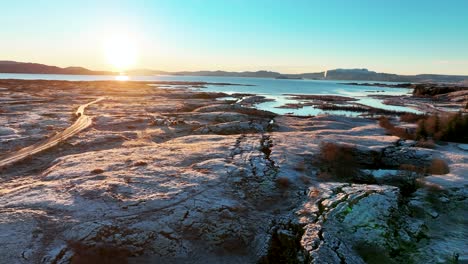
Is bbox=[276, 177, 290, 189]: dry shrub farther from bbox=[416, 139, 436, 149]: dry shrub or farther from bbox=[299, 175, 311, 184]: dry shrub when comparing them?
bbox=[416, 139, 436, 149]: dry shrub

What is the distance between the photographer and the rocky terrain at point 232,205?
11242 mm

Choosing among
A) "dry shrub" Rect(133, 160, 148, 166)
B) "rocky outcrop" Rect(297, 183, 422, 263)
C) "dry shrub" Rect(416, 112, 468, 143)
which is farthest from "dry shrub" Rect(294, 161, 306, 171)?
"dry shrub" Rect(416, 112, 468, 143)

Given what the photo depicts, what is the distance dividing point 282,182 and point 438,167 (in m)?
9.94

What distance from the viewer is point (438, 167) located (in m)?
19.3

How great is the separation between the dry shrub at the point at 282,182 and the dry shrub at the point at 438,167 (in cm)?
900

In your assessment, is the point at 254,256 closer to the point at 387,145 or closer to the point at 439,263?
the point at 439,263

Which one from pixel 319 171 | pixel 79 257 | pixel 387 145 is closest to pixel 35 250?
pixel 79 257

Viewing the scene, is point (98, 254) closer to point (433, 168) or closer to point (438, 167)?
point (433, 168)

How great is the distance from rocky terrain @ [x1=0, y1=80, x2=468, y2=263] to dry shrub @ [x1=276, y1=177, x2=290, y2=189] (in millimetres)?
115

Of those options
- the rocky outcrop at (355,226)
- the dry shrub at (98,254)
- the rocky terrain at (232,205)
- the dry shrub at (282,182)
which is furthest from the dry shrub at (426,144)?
the dry shrub at (98,254)

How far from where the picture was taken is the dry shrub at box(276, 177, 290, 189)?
16688mm

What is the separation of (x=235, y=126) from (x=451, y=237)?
23458 millimetres

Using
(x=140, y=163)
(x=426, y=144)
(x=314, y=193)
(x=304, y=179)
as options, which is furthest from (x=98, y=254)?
(x=426, y=144)

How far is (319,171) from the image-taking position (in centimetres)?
1934
